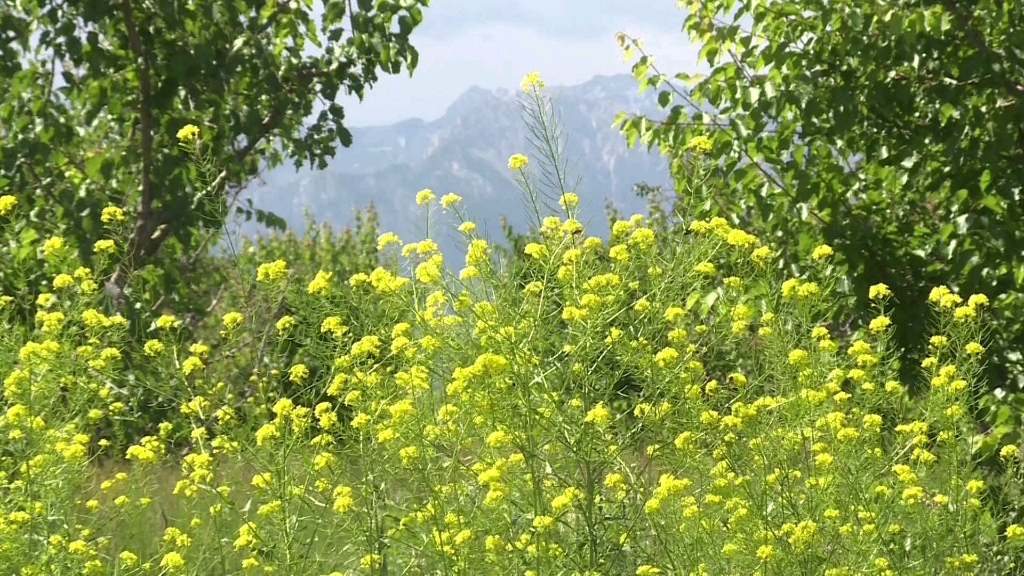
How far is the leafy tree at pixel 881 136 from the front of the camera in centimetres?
381

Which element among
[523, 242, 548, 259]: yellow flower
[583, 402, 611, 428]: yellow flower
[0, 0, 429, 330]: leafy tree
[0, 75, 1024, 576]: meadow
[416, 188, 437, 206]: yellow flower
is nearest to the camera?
[583, 402, 611, 428]: yellow flower

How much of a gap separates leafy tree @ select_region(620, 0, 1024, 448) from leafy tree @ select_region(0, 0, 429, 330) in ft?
5.50

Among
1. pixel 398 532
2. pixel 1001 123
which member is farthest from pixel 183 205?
pixel 1001 123

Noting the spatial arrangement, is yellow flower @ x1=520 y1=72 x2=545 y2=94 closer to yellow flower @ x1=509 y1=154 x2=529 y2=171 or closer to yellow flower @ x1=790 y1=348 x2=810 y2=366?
yellow flower @ x1=509 y1=154 x2=529 y2=171

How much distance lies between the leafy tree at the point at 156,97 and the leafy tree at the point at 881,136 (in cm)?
167

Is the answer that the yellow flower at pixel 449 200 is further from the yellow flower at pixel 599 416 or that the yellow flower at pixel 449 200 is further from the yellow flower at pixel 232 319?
the yellow flower at pixel 599 416

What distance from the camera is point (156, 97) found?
5020mm

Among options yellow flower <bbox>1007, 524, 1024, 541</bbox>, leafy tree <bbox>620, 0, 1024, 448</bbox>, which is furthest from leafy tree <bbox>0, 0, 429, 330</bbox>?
yellow flower <bbox>1007, 524, 1024, 541</bbox>

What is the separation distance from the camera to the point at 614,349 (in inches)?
104

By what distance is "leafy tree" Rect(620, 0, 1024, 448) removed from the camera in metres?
3.81

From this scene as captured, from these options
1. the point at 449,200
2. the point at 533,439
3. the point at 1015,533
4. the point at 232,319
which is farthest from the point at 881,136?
the point at 232,319

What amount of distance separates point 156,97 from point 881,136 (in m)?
3.38

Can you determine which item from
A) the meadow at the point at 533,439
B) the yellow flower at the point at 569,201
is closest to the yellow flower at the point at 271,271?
the meadow at the point at 533,439

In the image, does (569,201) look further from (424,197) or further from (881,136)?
(881,136)
